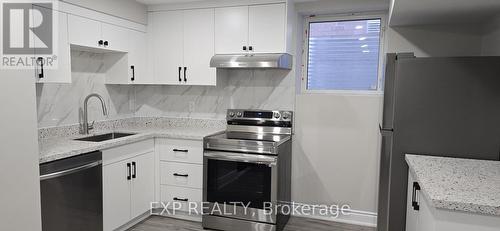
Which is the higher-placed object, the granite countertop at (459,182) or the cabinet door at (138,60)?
the cabinet door at (138,60)

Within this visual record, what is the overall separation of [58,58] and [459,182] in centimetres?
278

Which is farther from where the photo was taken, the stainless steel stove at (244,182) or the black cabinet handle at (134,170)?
the black cabinet handle at (134,170)

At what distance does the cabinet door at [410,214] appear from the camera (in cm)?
195

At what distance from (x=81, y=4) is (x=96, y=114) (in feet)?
3.63

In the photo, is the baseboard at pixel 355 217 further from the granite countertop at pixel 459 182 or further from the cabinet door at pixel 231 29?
the cabinet door at pixel 231 29

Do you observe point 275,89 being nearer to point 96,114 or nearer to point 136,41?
point 136,41

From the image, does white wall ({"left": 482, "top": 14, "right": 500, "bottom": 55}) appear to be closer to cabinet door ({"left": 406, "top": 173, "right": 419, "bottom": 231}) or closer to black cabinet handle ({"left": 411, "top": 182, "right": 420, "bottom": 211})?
cabinet door ({"left": 406, "top": 173, "right": 419, "bottom": 231})

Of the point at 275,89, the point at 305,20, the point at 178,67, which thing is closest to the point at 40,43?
the point at 178,67

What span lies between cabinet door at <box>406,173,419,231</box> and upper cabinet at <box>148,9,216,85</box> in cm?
208

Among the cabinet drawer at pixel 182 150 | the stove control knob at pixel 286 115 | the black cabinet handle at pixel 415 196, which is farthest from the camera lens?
the stove control knob at pixel 286 115

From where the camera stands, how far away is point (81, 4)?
292 centimetres

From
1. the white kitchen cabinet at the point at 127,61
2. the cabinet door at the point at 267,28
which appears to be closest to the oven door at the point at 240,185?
the cabinet door at the point at 267,28

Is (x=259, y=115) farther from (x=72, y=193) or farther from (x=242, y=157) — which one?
(x=72, y=193)

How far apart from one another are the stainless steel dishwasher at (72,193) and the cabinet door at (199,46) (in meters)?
1.28
